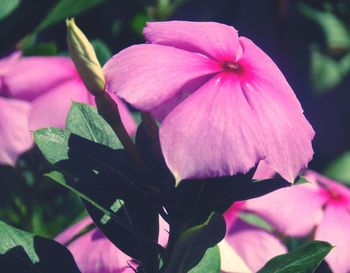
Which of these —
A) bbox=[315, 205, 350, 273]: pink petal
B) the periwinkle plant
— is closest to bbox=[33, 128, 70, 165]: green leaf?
the periwinkle plant

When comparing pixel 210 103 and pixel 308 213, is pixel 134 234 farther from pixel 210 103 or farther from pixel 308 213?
pixel 308 213

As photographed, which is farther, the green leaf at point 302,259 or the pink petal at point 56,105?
the pink petal at point 56,105

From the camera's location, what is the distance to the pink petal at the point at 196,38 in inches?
32.1

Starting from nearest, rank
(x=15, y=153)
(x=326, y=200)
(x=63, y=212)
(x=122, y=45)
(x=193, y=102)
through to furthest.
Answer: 1. (x=193, y=102)
2. (x=15, y=153)
3. (x=326, y=200)
4. (x=63, y=212)
5. (x=122, y=45)

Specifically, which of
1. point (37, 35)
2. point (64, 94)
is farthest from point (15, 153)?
point (37, 35)

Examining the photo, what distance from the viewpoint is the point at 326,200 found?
1.35 metres

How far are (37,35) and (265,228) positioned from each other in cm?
58

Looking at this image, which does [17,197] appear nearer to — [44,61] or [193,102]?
[44,61]

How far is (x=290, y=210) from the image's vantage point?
1.30 meters

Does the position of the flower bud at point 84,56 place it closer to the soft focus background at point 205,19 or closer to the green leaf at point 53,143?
the green leaf at point 53,143

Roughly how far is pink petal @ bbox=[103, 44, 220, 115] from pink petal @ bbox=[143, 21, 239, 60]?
0.07ft

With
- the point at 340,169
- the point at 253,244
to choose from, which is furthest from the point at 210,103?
the point at 340,169

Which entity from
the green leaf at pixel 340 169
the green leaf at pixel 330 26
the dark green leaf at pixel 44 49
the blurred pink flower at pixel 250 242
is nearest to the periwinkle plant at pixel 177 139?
the blurred pink flower at pixel 250 242

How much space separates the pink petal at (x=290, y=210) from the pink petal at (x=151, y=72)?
0.54 metres
